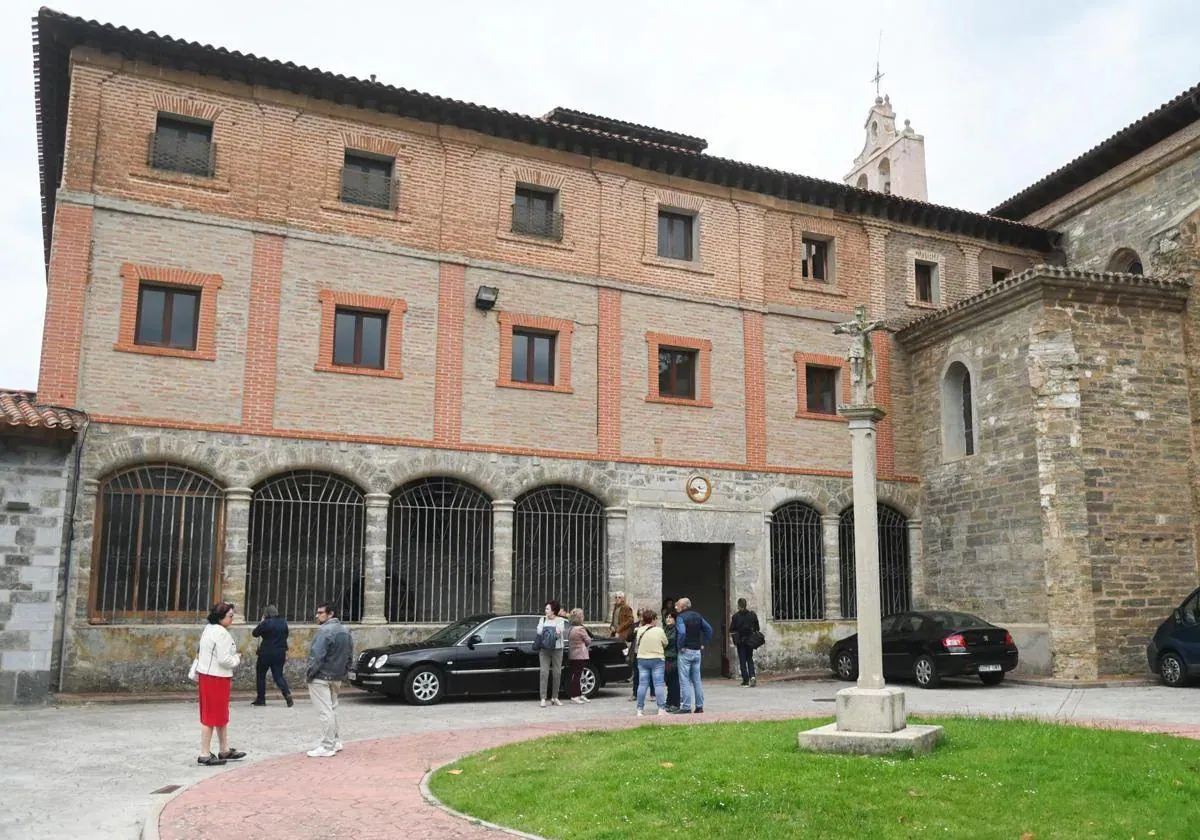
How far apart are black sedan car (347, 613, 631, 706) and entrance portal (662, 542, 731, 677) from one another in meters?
4.67

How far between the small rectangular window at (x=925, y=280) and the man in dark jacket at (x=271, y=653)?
631 inches

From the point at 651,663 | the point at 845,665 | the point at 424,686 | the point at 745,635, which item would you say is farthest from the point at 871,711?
the point at 845,665

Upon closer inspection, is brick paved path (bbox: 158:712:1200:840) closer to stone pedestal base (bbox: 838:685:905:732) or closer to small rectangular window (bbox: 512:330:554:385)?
stone pedestal base (bbox: 838:685:905:732)

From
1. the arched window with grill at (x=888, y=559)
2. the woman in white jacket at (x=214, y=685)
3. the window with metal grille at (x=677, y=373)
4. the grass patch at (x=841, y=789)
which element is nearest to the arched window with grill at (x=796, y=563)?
the arched window with grill at (x=888, y=559)

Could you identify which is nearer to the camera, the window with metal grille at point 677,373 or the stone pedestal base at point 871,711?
the stone pedestal base at point 871,711

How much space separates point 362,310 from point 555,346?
12.2 ft

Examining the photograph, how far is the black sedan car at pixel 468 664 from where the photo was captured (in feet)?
49.8

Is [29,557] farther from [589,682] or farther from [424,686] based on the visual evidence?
[589,682]

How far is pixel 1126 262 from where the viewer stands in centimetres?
2266

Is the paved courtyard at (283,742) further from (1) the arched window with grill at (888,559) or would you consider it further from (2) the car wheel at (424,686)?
(1) the arched window with grill at (888,559)

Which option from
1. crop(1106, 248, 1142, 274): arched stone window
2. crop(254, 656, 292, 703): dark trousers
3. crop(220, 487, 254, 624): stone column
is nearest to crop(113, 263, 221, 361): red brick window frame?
crop(220, 487, 254, 624): stone column

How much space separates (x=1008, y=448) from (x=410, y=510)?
1120cm

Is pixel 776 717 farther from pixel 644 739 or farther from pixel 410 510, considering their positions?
pixel 410 510

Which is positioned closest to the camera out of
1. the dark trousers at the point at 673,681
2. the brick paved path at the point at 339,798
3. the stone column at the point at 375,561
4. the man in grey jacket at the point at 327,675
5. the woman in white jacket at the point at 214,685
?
the brick paved path at the point at 339,798
